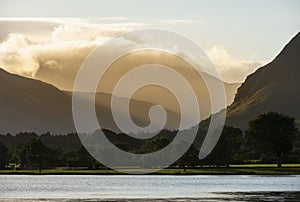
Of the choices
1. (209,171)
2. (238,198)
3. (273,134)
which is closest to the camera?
(238,198)

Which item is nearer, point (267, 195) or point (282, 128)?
point (267, 195)

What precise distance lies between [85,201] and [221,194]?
18800mm

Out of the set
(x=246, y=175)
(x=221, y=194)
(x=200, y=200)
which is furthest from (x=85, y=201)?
(x=246, y=175)

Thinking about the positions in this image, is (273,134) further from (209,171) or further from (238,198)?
(238,198)

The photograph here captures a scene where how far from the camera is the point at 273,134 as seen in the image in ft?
620

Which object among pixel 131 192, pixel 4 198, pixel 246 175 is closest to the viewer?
pixel 4 198

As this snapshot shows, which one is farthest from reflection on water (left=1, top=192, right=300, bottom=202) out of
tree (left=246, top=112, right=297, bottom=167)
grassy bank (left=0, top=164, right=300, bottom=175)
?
tree (left=246, top=112, right=297, bottom=167)

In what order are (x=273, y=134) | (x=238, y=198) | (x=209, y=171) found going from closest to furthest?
(x=238, y=198) → (x=209, y=171) → (x=273, y=134)

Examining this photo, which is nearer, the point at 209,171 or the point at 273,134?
the point at 209,171

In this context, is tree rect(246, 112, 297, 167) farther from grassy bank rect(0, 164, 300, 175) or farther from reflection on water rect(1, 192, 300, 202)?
reflection on water rect(1, 192, 300, 202)

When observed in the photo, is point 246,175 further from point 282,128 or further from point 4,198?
point 4,198

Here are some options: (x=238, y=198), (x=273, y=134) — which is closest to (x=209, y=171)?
(x=273, y=134)

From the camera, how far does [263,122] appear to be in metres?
193

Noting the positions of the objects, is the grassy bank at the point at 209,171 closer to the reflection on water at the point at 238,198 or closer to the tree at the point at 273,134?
the tree at the point at 273,134
